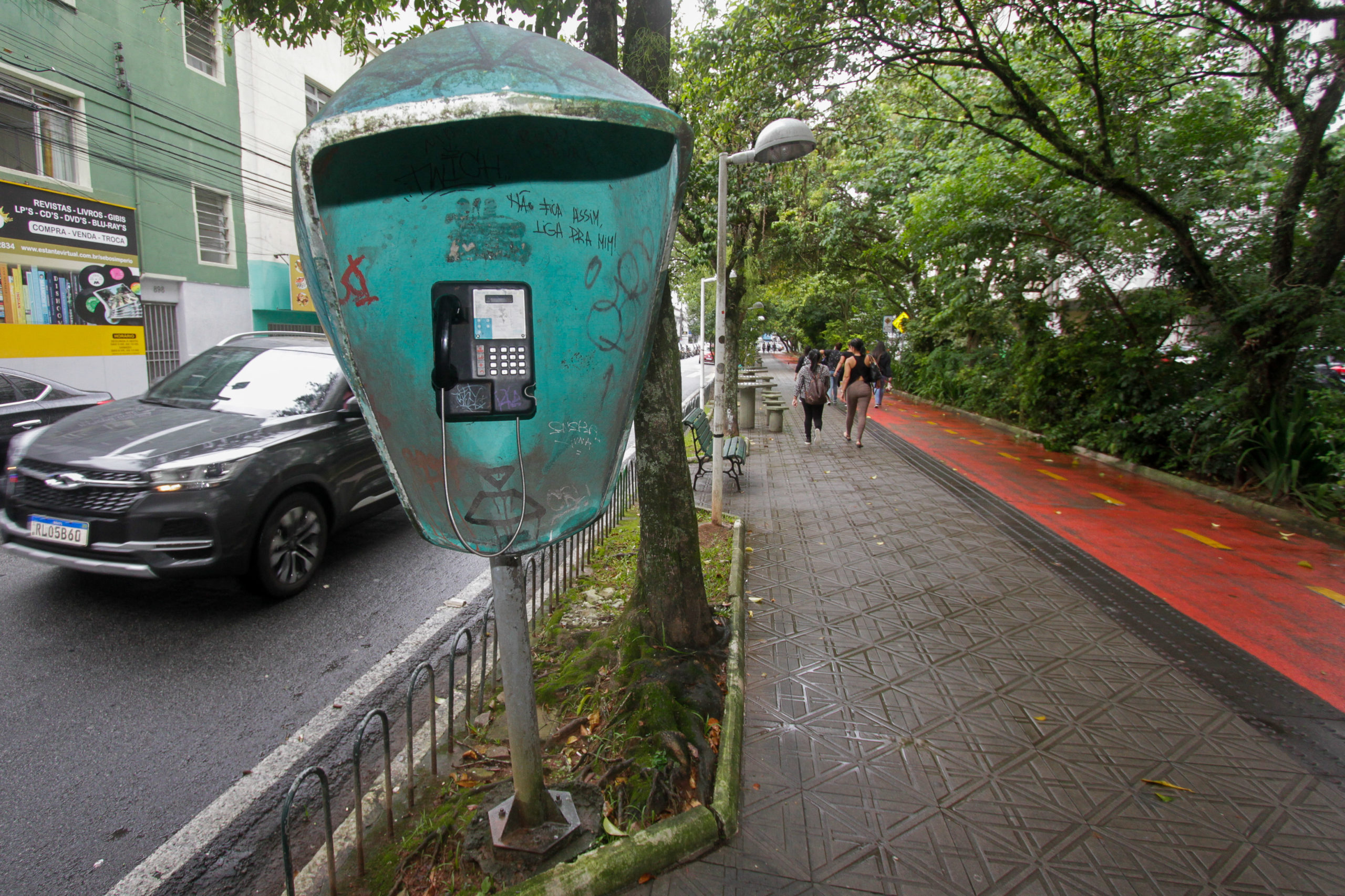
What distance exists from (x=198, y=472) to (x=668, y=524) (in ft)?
8.90

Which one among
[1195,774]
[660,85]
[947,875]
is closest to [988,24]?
[660,85]

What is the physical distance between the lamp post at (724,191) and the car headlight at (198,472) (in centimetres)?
348

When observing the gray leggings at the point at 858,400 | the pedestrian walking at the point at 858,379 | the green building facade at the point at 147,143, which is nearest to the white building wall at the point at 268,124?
the green building facade at the point at 147,143

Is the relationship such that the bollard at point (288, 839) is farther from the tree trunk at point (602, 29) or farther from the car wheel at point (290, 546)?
the tree trunk at point (602, 29)

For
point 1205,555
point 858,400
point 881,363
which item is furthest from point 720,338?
point 881,363

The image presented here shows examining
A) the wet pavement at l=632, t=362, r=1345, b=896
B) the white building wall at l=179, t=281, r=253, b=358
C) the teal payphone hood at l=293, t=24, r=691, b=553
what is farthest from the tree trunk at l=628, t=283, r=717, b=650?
the white building wall at l=179, t=281, r=253, b=358

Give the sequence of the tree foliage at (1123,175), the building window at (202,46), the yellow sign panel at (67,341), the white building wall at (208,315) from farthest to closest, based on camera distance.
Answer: the white building wall at (208,315), the building window at (202,46), the yellow sign panel at (67,341), the tree foliage at (1123,175)

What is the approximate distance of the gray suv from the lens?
11.9 feet

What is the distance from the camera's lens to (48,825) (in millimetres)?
2291

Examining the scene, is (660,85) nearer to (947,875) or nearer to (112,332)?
(947,875)

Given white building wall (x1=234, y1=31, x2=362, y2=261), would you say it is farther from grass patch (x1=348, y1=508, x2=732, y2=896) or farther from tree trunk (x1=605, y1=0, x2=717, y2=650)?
grass patch (x1=348, y1=508, x2=732, y2=896)

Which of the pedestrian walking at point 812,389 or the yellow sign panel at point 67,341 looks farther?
the pedestrian walking at point 812,389

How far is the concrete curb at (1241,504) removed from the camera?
614 centimetres

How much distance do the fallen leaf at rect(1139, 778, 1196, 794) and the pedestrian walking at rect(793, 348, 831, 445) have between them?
7.99 metres
